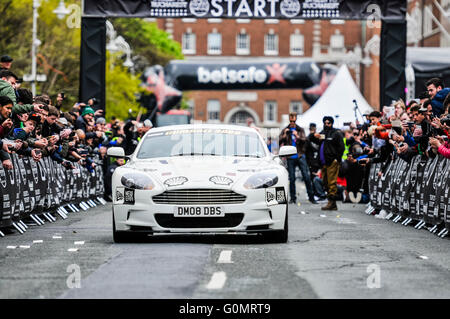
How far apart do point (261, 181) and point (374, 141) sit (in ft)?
38.0

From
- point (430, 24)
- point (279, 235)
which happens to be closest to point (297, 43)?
point (430, 24)

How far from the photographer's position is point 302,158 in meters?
29.4

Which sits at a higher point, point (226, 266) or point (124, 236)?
point (226, 266)

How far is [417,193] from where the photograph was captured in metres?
19.4

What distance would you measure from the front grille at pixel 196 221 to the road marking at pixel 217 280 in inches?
130

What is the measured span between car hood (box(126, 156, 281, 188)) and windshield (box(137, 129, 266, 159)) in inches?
11.5

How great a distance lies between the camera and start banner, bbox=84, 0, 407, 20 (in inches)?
1168

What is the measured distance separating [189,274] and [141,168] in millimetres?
4429

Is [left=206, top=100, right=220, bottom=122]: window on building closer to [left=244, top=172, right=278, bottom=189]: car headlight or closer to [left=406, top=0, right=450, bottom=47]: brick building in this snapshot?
[left=406, top=0, right=450, bottom=47]: brick building

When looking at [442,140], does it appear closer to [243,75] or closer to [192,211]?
[192,211]

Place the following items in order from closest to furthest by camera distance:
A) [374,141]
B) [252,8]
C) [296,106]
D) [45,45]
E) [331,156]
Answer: [374,141] < [331,156] < [252,8] < [45,45] < [296,106]

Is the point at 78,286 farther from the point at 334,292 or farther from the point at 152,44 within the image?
the point at 152,44
